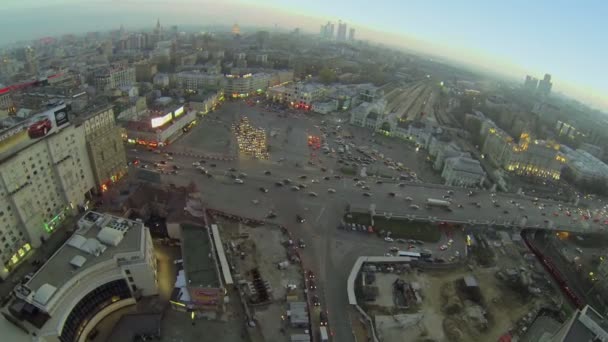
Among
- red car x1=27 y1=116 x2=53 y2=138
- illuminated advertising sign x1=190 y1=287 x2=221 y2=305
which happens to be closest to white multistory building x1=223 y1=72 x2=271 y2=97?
red car x1=27 y1=116 x2=53 y2=138

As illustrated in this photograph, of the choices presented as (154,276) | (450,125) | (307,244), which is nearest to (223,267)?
(154,276)

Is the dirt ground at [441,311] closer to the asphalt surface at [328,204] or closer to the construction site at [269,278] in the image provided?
the asphalt surface at [328,204]

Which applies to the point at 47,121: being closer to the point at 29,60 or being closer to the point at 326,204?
the point at 326,204

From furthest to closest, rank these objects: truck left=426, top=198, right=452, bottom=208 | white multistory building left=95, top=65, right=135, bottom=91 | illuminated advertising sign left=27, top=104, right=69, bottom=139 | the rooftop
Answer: white multistory building left=95, top=65, right=135, bottom=91, truck left=426, top=198, right=452, bottom=208, illuminated advertising sign left=27, top=104, right=69, bottom=139, the rooftop

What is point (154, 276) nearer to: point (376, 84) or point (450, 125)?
point (450, 125)

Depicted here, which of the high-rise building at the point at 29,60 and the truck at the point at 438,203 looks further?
the high-rise building at the point at 29,60

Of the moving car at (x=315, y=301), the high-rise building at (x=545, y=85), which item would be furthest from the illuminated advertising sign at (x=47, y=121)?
the high-rise building at (x=545, y=85)

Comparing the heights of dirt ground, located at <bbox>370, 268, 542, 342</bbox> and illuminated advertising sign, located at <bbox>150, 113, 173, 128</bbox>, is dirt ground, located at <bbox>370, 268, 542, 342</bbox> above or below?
below

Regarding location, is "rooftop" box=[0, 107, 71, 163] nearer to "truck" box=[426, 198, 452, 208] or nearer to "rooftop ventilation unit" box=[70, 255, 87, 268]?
"rooftop ventilation unit" box=[70, 255, 87, 268]
